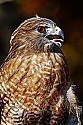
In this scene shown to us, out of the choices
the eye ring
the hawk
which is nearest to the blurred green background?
the hawk

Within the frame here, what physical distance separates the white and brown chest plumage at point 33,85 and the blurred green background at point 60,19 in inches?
163

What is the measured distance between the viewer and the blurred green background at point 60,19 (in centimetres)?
919

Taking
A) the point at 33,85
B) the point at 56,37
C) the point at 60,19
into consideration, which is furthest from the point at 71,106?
the point at 60,19

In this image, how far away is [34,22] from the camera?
4801 millimetres

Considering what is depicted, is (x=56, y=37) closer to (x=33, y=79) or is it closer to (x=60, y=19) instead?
(x=33, y=79)

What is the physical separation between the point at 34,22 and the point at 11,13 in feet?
14.8

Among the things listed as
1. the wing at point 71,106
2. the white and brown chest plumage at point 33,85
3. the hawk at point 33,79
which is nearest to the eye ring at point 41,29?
the hawk at point 33,79

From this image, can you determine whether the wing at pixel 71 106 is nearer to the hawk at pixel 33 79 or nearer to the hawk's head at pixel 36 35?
the hawk at pixel 33 79

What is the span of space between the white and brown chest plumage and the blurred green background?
4141mm

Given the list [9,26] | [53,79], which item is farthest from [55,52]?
[9,26]

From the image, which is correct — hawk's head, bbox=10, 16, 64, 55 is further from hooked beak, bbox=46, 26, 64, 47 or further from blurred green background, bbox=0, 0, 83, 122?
blurred green background, bbox=0, 0, 83, 122

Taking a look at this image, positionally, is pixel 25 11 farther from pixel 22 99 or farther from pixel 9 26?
pixel 22 99

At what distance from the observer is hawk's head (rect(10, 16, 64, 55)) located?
478cm

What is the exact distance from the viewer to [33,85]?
4.86m
